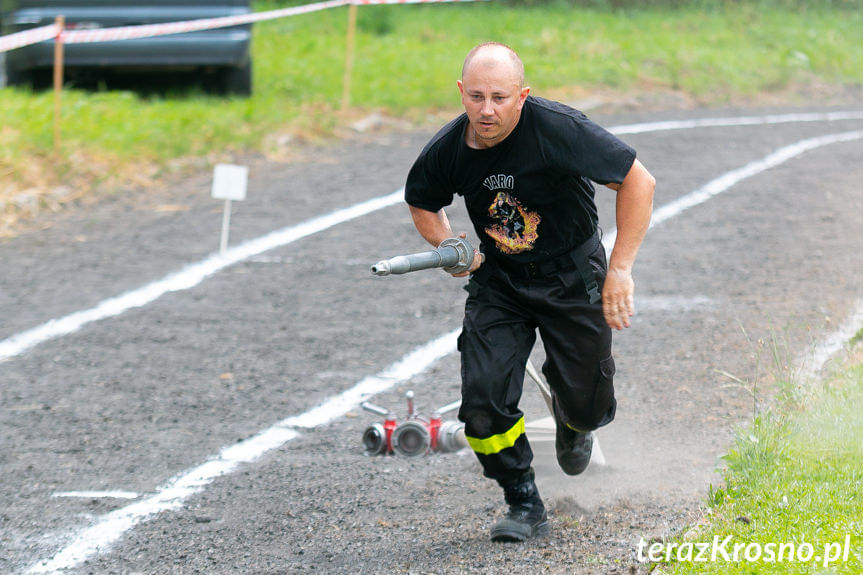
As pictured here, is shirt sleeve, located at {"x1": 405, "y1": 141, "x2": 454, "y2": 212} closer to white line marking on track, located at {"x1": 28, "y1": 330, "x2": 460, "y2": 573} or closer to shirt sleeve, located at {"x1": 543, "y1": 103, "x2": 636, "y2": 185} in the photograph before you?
shirt sleeve, located at {"x1": 543, "y1": 103, "x2": 636, "y2": 185}

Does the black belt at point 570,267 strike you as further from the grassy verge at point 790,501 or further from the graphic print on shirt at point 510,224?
the grassy verge at point 790,501

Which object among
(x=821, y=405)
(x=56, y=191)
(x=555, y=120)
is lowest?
(x=56, y=191)

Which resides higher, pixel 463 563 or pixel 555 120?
pixel 555 120

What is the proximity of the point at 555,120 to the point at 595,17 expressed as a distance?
60.3 feet

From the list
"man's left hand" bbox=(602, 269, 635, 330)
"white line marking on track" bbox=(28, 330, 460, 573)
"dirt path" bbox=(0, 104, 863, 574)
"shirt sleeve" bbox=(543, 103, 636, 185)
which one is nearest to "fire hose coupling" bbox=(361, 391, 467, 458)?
"dirt path" bbox=(0, 104, 863, 574)

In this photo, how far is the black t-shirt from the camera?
418cm

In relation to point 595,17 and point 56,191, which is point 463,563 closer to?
point 56,191

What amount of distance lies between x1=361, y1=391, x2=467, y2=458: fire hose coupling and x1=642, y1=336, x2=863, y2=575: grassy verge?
1246 millimetres

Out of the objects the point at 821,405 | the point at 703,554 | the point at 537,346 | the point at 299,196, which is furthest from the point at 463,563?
the point at 299,196

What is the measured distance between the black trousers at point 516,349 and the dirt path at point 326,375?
1.34 feet

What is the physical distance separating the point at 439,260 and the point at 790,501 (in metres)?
1.57

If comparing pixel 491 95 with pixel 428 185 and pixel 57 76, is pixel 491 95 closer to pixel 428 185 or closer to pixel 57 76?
pixel 428 185

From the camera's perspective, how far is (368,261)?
834 centimetres

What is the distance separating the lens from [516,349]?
4.41 meters
